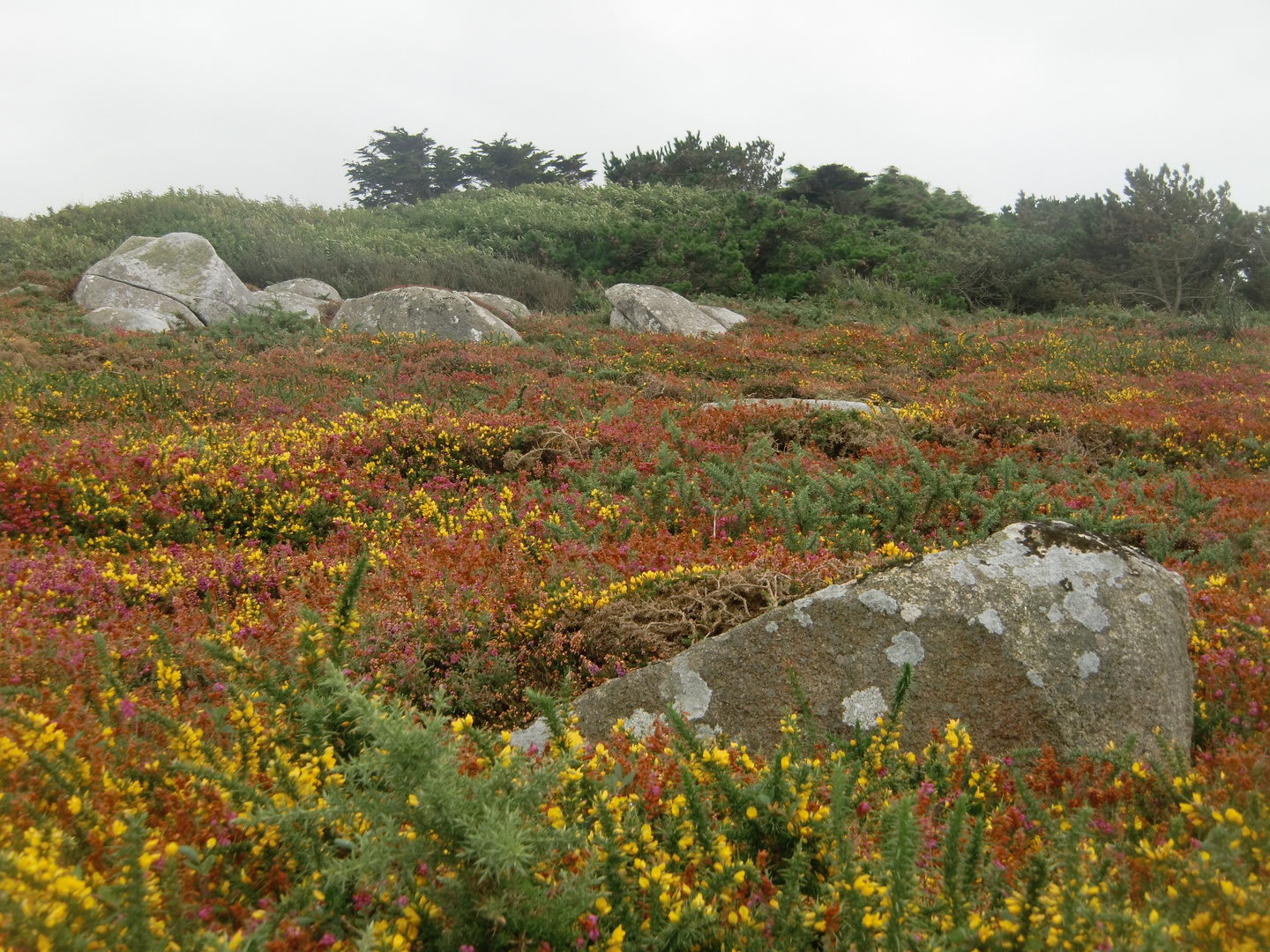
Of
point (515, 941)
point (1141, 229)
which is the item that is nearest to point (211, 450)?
point (515, 941)

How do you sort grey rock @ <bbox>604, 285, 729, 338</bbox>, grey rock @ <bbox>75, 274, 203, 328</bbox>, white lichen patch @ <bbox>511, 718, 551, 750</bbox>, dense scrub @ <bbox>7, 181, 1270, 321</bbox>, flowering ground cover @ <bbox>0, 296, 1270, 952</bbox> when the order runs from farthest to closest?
dense scrub @ <bbox>7, 181, 1270, 321</bbox>
grey rock @ <bbox>604, 285, 729, 338</bbox>
grey rock @ <bbox>75, 274, 203, 328</bbox>
white lichen patch @ <bbox>511, 718, 551, 750</bbox>
flowering ground cover @ <bbox>0, 296, 1270, 952</bbox>

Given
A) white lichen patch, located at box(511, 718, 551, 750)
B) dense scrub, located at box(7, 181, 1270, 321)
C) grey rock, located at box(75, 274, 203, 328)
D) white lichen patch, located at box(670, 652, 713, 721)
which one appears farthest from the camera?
dense scrub, located at box(7, 181, 1270, 321)

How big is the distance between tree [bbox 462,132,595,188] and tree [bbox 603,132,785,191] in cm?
662

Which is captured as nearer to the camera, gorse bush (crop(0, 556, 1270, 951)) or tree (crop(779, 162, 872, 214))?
gorse bush (crop(0, 556, 1270, 951))

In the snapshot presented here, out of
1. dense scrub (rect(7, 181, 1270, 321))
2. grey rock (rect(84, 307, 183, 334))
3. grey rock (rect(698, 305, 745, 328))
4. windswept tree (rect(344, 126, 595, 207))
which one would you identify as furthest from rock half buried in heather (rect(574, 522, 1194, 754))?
windswept tree (rect(344, 126, 595, 207))

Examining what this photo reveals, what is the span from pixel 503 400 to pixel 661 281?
14062 millimetres

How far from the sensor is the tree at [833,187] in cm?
3105

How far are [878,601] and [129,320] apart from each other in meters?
16.3

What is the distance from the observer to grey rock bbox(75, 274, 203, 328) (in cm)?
1560

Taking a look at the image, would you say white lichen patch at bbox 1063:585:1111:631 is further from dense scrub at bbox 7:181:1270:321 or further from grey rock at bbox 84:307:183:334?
dense scrub at bbox 7:181:1270:321

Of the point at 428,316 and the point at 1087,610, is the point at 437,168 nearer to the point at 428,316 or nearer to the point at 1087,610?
the point at 428,316

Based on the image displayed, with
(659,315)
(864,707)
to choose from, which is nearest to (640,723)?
(864,707)

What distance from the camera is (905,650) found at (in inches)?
133

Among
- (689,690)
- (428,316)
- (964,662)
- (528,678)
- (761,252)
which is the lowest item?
(528,678)
